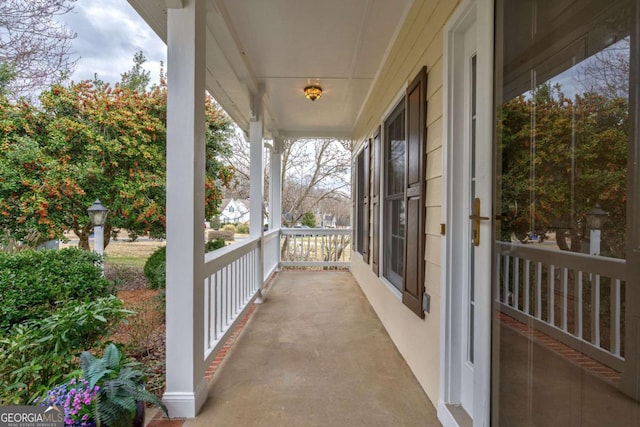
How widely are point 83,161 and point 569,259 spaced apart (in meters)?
6.07

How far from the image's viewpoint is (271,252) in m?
6.10

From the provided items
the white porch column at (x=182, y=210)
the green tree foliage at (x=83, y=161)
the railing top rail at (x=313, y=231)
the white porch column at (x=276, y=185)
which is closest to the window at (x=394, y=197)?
the white porch column at (x=182, y=210)

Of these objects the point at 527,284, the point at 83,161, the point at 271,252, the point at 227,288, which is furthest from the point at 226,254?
the point at 83,161

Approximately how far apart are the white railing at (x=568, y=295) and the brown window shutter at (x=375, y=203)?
246 centimetres

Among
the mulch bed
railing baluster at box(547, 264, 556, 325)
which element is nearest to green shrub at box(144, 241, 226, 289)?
the mulch bed

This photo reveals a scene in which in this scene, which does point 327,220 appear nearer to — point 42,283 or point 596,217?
point 42,283

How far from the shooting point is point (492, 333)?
49.3 inches

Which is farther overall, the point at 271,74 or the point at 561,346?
the point at 271,74

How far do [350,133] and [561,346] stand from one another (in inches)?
230

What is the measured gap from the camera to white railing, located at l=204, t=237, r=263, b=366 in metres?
2.41

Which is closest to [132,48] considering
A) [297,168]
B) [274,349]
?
[297,168]

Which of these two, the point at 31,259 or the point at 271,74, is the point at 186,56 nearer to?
the point at 271,74

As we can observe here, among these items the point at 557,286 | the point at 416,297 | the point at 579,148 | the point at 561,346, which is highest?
the point at 579,148

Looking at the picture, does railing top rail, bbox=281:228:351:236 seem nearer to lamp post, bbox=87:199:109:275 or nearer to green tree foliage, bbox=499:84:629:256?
lamp post, bbox=87:199:109:275
